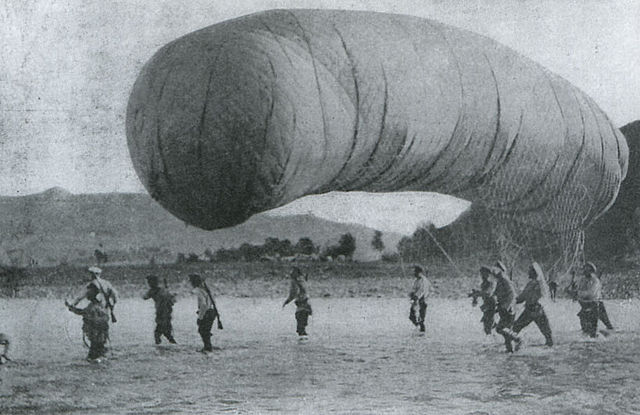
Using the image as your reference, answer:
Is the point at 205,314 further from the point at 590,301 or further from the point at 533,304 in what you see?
the point at 590,301

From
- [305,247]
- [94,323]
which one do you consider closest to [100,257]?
[94,323]

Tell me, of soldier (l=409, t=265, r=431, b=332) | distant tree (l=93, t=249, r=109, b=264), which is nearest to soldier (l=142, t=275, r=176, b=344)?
distant tree (l=93, t=249, r=109, b=264)

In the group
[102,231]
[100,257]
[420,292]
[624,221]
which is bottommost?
[420,292]

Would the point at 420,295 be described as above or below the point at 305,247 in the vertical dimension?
below

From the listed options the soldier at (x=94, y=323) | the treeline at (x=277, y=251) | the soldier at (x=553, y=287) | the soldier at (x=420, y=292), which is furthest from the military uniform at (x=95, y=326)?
the soldier at (x=553, y=287)

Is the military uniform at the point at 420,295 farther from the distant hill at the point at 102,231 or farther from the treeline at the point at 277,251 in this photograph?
the distant hill at the point at 102,231

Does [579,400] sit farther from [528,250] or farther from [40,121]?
[40,121]

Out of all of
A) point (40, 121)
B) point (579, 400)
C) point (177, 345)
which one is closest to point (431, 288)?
point (579, 400)
